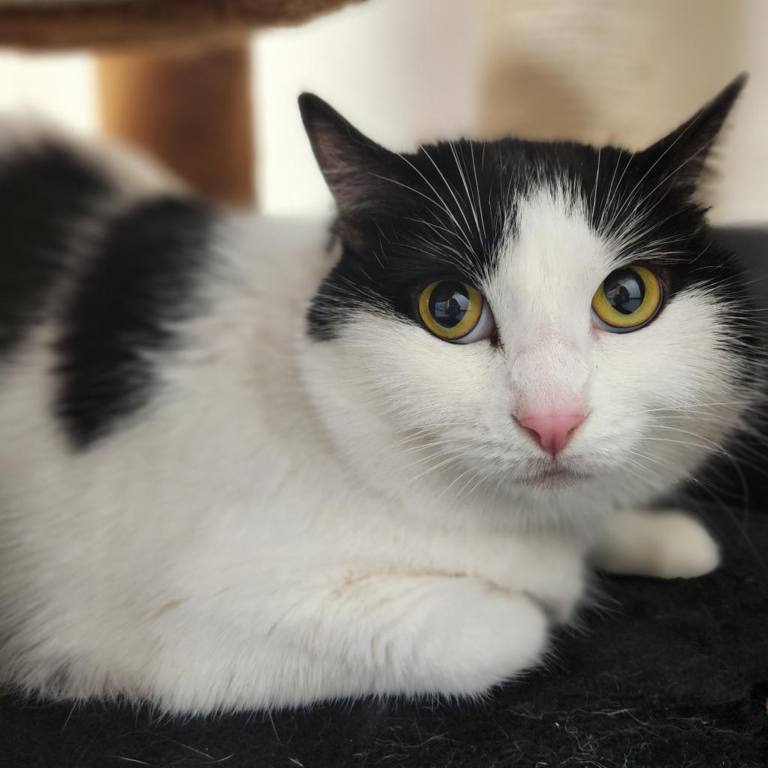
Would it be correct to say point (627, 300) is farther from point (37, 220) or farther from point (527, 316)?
point (37, 220)

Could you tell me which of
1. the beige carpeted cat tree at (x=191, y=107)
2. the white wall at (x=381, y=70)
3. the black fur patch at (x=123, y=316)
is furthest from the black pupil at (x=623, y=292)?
the white wall at (x=381, y=70)

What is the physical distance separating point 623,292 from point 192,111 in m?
1.41

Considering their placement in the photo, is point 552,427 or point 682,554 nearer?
point 552,427

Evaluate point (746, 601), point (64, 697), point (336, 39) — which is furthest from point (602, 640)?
point (336, 39)

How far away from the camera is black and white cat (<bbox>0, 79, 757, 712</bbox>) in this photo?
79 centimetres

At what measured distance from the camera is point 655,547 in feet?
3.67

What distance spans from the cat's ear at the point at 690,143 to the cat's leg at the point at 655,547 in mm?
463

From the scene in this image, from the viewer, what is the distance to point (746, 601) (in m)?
1.06

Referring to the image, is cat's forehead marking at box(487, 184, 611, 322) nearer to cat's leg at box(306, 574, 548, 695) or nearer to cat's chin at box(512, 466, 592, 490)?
cat's chin at box(512, 466, 592, 490)

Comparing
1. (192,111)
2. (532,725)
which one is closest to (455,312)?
(532,725)

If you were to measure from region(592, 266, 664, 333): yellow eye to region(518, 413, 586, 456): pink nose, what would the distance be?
0.41ft

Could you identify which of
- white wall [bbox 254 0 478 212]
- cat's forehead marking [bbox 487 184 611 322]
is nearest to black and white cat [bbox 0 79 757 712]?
cat's forehead marking [bbox 487 184 611 322]

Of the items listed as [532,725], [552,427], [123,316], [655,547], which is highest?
[552,427]

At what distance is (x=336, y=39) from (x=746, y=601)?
194 cm
